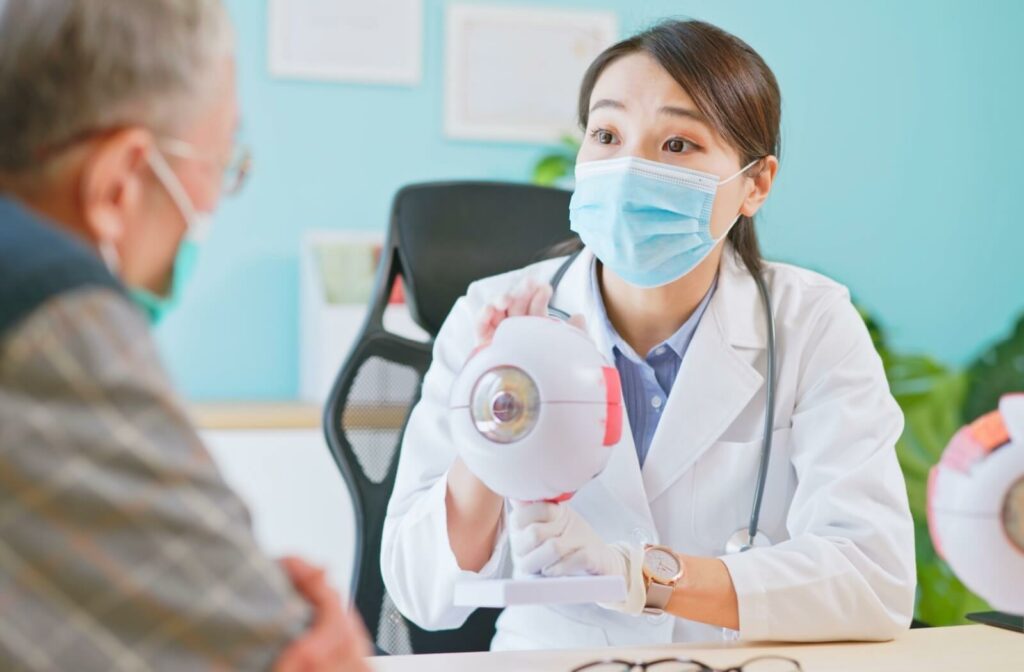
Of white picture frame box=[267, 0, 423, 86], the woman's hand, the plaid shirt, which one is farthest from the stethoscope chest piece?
white picture frame box=[267, 0, 423, 86]

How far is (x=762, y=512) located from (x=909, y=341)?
2133 mm

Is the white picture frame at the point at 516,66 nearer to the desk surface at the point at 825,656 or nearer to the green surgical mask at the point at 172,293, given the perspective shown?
the desk surface at the point at 825,656

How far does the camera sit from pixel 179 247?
0.82 m

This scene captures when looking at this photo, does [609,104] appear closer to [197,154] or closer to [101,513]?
[197,154]

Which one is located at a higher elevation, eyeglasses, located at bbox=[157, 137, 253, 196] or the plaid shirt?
eyeglasses, located at bbox=[157, 137, 253, 196]

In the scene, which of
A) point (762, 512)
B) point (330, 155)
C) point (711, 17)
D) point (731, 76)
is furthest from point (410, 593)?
point (711, 17)

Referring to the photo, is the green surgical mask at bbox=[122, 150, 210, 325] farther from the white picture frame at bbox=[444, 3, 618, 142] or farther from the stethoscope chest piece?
the white picture frame at bbox=[444, 3, 618, 142]

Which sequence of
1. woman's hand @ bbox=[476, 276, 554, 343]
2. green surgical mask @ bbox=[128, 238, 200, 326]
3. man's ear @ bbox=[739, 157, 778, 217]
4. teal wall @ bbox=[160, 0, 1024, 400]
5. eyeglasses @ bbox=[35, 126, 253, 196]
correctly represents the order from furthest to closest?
1. teal wall @ bbox=[160, 0, 1024, 400]
2. man's ear @ bbox=[739, 157, 778, 217]
3. woman's hand @ bbox=[476, 276, 554, 343]
4. green surgical mask @ bbox=[128, 238, 200, 326]
5. eyeglasses @ bbox=[35, 126, 253, 196]

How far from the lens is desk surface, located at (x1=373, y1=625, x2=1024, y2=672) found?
43.7 inches

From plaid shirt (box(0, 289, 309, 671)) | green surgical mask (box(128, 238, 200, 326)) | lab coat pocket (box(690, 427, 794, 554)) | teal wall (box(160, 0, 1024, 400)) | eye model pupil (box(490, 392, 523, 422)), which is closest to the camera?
plaid shirt (box(0, 289, 309, 671))

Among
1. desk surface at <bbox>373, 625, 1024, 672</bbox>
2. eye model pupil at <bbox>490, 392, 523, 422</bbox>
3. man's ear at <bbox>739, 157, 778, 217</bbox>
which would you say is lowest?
desk surface at <bbox>373, 625, 1024, 672</bbox>

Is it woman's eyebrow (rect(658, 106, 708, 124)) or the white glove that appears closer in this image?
the white glove

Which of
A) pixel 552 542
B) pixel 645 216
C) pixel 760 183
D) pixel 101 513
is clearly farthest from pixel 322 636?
pixel 760 183

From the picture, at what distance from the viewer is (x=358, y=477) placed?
1602mm
